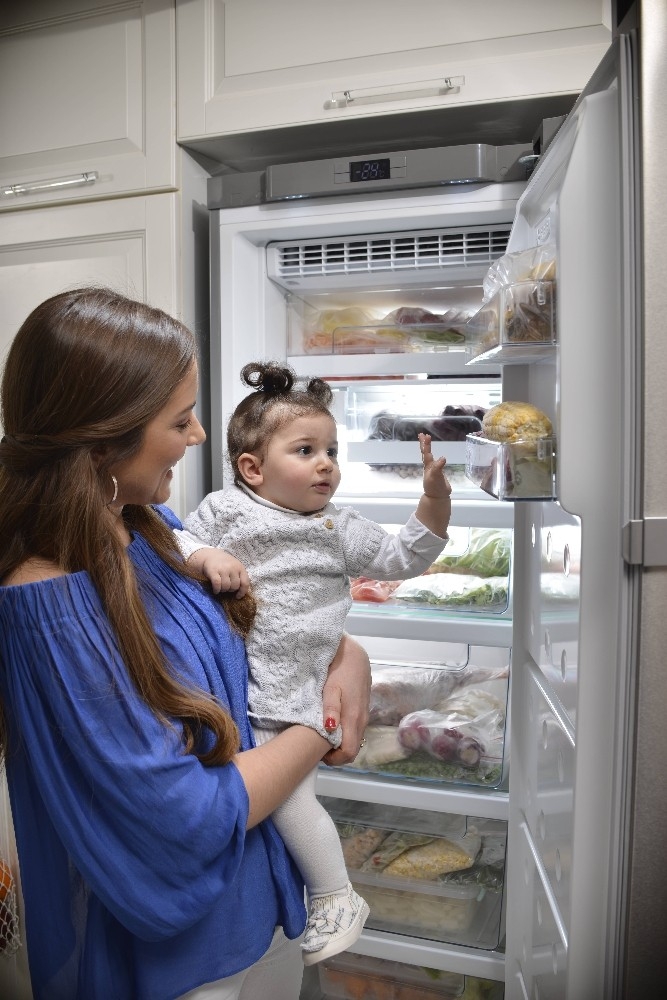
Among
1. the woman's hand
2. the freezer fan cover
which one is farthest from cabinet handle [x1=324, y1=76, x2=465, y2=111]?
the woman's hand

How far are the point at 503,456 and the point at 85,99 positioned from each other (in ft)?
4.03

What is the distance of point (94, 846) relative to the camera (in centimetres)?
84

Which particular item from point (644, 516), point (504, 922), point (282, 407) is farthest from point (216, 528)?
point (504, 922)

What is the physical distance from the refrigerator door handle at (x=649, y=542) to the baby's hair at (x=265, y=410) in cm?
60

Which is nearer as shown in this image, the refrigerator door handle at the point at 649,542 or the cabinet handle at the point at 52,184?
the refrigerator door handle at the point at 649,542

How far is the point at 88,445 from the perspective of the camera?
0.86m

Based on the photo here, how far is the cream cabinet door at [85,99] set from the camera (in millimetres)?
1546

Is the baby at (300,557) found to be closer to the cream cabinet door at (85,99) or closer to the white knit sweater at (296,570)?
the white knit sweater at (296,570)

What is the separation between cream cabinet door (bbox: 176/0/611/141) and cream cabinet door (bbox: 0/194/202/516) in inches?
8.1

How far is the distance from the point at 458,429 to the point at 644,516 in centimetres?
76

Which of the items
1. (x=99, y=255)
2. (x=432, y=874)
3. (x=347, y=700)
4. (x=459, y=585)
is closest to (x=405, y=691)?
(x=459, y=585)

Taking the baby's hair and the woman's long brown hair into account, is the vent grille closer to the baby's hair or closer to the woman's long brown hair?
the baby's hair

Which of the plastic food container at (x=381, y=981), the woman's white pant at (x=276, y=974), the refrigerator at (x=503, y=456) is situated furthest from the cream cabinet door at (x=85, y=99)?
the plastic food container at (x=381, y=981)

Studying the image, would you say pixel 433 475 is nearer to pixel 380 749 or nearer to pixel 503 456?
pixel 503 456
